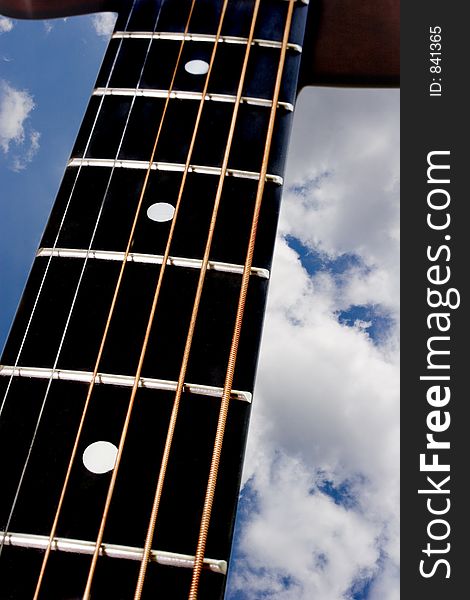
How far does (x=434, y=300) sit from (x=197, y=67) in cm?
227

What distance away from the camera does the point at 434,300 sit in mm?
3516

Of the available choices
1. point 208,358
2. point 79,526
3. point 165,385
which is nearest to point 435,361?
point 208,358

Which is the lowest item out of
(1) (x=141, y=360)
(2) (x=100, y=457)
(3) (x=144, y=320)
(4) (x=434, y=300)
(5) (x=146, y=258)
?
(2) (x=100, y=457)

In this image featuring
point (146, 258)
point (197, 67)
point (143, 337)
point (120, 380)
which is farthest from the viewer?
point (197, 67)

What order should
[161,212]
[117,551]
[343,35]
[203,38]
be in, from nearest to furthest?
[117,551] → [161,212] → [203,38] → [343,35]

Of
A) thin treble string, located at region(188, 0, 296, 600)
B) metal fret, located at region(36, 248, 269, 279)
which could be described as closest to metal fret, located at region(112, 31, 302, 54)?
thin treble string, located at region(188, 0, 296, 600)

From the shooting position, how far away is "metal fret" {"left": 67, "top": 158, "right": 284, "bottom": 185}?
353cm

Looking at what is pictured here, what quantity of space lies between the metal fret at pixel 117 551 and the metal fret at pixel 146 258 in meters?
1.42

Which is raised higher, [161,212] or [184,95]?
[184,95]

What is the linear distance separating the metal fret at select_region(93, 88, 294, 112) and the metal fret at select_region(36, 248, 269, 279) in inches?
52.4

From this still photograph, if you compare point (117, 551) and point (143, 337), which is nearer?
point (117, 551)

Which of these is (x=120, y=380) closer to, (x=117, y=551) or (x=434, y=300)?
(x=117, y=551)

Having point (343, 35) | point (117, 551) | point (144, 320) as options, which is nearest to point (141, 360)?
point (144, 320)

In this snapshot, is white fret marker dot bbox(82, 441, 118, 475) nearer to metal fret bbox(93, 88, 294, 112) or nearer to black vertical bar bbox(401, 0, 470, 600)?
black vertical bar bbox(401, 0, 470, 600)
